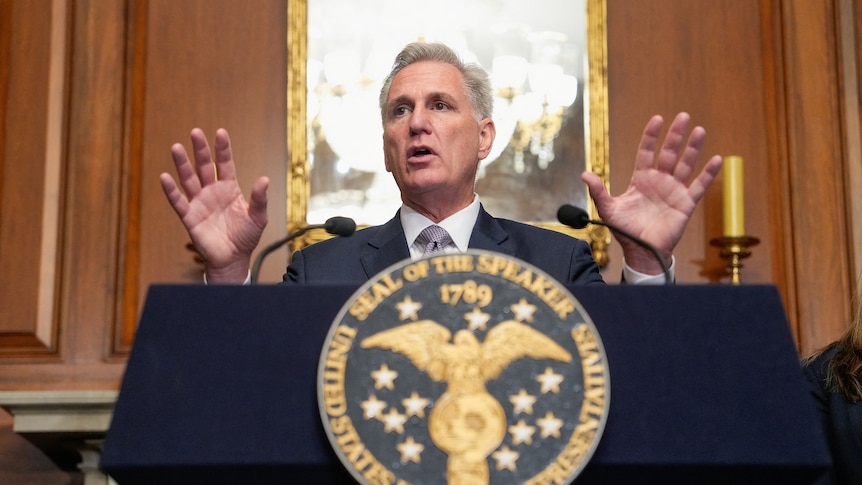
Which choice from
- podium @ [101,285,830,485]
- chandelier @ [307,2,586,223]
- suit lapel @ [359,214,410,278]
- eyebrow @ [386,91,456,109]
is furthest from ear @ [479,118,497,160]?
podium @ [101,285,830,485]

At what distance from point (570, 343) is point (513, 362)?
70mm

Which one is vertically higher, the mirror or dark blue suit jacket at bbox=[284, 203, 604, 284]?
the mirror

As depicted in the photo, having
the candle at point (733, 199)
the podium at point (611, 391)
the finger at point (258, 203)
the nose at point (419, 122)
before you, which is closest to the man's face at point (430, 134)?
the nose at point (419, 122)

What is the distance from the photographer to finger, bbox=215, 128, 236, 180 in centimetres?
177

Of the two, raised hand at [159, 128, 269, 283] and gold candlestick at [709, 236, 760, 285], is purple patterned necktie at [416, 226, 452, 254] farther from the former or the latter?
gold candlestick at [709, 236, 760, 285]

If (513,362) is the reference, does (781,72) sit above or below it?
above

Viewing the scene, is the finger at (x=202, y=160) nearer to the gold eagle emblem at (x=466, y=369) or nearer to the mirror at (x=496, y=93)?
the gold eagle emblem at (x=466, y=369)

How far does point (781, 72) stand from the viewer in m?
3.42

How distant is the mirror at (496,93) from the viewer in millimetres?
3275

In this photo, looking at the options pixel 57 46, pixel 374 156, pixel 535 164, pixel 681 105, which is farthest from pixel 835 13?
pixel 57 46

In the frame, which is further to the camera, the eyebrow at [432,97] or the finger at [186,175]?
the eyebrow at [432,97]

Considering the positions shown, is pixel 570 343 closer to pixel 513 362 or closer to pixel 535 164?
pixel 513 362

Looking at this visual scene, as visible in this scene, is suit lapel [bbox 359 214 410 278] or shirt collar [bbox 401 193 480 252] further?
shirt collar [bbox 401 193 480 252]

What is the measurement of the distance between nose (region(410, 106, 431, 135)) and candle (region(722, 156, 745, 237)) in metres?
1.09
